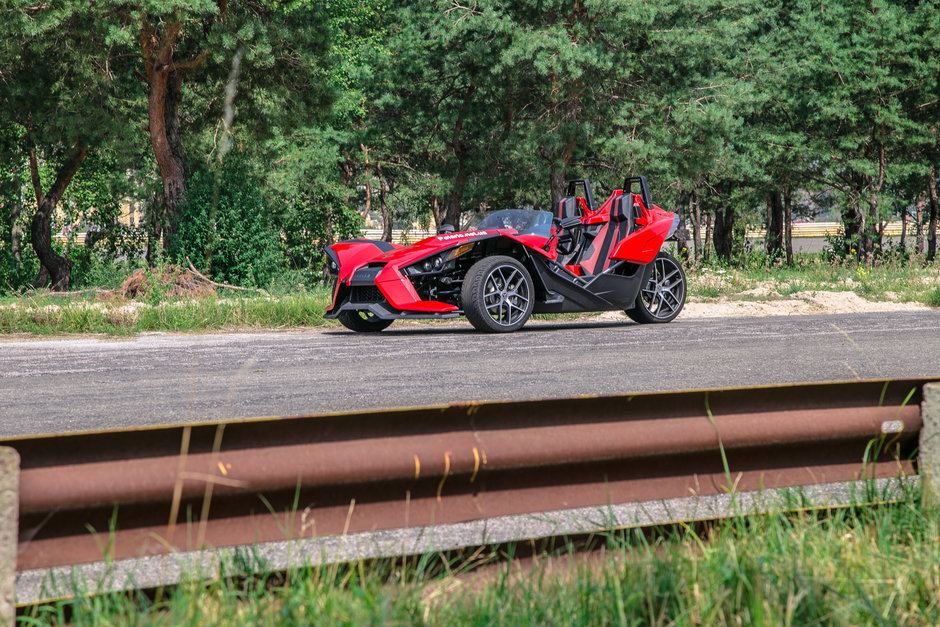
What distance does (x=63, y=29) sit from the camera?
18109mm

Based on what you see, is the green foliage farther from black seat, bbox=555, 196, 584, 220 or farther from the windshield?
the windshield

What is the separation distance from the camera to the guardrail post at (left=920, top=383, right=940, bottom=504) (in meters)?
2.95

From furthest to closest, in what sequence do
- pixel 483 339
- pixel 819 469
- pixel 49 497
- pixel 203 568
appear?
pixel 483 339, pixel 819 469, pixel 203 568, pixel 49 497

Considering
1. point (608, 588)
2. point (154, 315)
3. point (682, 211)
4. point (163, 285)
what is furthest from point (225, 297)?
point (682, 211)

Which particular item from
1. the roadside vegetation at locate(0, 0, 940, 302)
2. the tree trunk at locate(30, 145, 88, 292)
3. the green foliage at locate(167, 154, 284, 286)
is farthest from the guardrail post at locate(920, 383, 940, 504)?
the tree trunk at locate(30, 145, 88, 292)

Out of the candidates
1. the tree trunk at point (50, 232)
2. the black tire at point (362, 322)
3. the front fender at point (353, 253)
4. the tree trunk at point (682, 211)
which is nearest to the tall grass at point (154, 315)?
the black tire at point (362, 322)

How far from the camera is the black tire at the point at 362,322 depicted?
10.8 m

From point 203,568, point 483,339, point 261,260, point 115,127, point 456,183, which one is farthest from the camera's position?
point 456,183

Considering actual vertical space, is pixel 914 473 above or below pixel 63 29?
below

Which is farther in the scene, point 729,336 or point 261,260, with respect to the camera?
point 261,260

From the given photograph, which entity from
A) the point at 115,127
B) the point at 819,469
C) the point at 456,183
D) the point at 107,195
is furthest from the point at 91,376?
the point at 456,183

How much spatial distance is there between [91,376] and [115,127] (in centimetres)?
1569

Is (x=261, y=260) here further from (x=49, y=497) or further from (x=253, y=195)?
(x=49, y=497)

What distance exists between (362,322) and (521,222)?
2.17 meters
